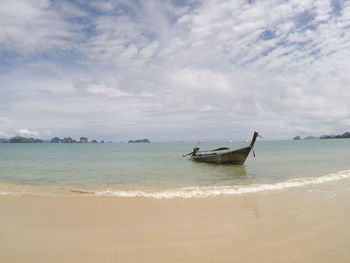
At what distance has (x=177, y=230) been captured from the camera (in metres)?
5.79

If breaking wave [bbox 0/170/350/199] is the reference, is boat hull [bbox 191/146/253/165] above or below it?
above

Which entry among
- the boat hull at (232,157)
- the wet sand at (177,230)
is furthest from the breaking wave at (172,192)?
the boat hull at (232,157)

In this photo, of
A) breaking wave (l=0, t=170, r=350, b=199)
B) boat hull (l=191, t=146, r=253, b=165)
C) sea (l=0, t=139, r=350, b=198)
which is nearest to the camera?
breaking wave (l=0, t=170, r=350, b=199)

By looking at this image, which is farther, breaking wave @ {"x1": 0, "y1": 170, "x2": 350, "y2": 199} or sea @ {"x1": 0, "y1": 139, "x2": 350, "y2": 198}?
sea @ {"x1": 0, "y1": 139, "x2": 350, "y2": 198}

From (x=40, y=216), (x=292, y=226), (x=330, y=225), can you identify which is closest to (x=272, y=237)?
(x=292, y=226)

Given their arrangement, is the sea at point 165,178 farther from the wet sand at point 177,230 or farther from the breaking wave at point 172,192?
the wet sand at point 177,230

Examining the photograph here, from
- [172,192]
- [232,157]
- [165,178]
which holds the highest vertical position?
[232,157]

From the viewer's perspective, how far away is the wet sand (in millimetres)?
4559

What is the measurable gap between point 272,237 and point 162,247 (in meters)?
2.14

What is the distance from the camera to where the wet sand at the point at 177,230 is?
179 inches

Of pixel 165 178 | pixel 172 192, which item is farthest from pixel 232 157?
pixel 172 192

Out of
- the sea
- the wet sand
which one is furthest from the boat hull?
the wet sand

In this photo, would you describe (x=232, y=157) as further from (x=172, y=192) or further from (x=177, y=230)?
(x=177, y=230)

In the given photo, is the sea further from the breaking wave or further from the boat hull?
the boat hull
